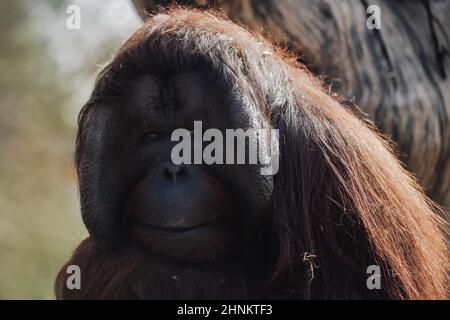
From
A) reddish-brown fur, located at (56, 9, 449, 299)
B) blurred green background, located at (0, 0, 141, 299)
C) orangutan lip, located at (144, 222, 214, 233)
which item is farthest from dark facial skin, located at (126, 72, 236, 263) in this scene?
blurred green background, located at (0, 0, 141, 299)

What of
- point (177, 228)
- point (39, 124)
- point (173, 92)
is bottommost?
point (177, 228)

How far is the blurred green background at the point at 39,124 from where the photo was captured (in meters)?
11.0

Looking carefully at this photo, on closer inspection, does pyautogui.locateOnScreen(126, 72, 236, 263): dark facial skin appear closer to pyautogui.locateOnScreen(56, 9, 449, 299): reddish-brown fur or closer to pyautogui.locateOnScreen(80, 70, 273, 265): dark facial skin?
pyautogui.locateOnScreen(80, 70, 273, 265): dark facial skin

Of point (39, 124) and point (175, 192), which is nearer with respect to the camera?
point (175, 192)

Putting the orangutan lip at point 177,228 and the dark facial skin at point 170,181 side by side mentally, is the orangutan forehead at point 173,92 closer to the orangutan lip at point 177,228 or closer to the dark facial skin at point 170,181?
the dark facial skin at point 170,181

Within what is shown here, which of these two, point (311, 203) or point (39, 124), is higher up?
point (39, 124)

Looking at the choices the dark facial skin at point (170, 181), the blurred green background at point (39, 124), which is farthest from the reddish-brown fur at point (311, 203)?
the blurred green background at point (39, 124)

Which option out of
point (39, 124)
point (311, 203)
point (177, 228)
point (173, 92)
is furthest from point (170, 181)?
point (39, 124)

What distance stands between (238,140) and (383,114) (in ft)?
5.61

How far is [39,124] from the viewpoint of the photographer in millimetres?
12164

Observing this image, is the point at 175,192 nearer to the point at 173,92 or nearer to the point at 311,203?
the point at 173,92

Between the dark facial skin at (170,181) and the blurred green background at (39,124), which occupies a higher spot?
the blurred green background at (39,124)
